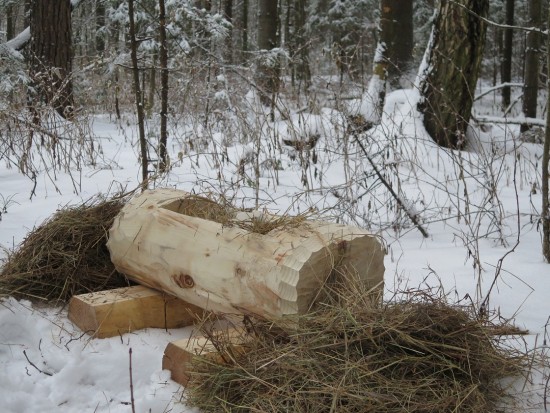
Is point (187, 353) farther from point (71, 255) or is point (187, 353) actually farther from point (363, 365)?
point (71, 255)

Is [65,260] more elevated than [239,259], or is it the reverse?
[239,259]

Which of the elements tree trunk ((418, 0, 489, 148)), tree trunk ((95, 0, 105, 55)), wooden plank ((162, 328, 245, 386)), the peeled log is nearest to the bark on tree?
tree trunk ((95, 0, 105, 55))

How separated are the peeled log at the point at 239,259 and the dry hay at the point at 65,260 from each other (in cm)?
25

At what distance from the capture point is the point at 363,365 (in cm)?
217

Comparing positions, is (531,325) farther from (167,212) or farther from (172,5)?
(172,5)

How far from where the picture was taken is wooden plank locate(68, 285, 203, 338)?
2.91m

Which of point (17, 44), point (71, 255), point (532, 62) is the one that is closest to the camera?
point (71, 255)

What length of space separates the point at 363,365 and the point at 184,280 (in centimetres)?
100

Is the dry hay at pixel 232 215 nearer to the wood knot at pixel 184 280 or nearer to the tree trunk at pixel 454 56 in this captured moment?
the wood knot at pixel 184 280

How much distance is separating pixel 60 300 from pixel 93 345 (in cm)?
55

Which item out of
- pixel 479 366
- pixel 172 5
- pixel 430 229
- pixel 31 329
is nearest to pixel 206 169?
pixel 430 229

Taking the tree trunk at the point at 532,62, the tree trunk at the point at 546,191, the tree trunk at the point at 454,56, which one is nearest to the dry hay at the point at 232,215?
the tree trunk at the point at 546,191

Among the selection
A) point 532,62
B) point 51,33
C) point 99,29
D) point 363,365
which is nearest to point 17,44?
point 51,33

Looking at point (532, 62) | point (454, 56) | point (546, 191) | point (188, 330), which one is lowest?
point (188, 330)
